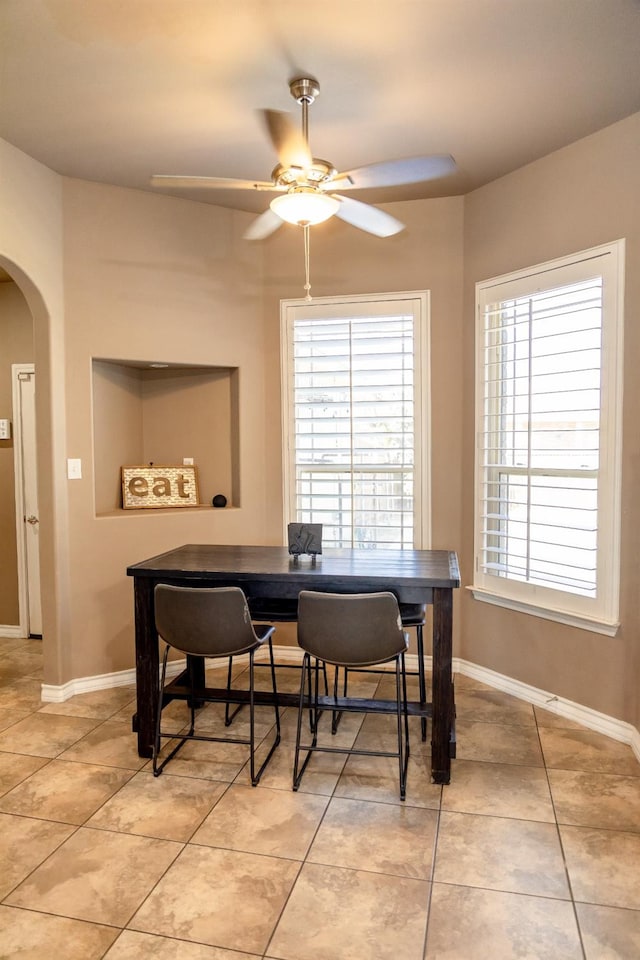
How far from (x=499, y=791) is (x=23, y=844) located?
1900mm

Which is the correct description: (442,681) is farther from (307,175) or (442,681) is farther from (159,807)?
(307,175)

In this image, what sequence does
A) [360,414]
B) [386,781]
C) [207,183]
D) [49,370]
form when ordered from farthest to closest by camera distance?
1. [360,414]
2. [49,370]
3. [386,781]
4. [207,183]

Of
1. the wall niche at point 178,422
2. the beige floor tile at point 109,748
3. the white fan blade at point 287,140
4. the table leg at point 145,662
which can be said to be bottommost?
the beige floor tile at point 109,748

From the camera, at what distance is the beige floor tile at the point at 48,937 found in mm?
1854

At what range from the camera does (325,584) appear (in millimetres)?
2840

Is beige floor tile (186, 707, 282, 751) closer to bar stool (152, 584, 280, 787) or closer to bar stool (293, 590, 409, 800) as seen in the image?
bar stool (152, 584, 280, 787)

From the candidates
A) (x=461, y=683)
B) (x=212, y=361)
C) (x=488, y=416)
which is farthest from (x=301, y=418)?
(x=461, y=683)

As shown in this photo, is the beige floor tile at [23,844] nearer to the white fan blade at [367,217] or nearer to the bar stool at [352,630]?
the bar stool at [352,630]

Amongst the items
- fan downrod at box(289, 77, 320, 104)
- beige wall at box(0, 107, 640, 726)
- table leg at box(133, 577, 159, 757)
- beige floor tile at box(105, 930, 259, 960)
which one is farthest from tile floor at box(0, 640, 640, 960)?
fan downrod at box(289, 77, 320, 104)

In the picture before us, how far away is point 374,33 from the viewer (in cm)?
237

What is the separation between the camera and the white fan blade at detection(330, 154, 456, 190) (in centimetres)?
242

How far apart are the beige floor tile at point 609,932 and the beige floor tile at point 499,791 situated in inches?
19.6

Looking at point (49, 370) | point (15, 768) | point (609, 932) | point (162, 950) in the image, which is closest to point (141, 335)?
point (49, 370)

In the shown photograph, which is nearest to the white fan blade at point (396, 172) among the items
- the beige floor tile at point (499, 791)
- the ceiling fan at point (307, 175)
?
the ceiling fan at point (307, 175)
